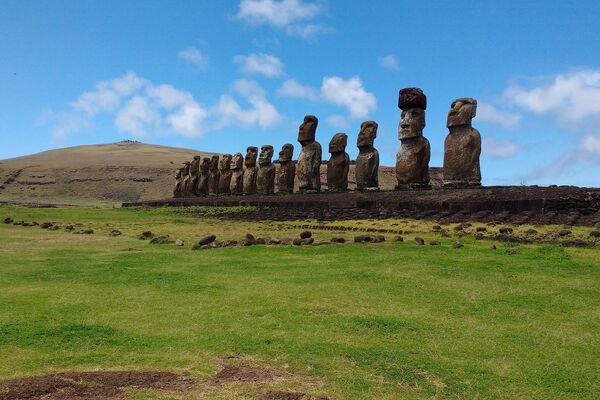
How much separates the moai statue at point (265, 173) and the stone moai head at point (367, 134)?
7.66 meters

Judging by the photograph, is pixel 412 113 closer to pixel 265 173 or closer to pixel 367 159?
pixel 367 159

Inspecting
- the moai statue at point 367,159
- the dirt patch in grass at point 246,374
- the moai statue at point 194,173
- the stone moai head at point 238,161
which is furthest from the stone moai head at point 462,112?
the moai statue at point 194,173

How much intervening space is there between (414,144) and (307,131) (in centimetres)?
689

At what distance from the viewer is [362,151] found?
21625mm

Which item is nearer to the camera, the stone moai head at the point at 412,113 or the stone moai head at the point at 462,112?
the stone moai head at the point at 462,112

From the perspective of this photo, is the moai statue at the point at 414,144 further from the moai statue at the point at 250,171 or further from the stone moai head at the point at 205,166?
the stone moai head at the point at 205,166

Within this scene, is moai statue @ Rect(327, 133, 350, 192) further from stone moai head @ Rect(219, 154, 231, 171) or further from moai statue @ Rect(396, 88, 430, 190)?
stone moai head @ Rect(219, 154, 231, 171)

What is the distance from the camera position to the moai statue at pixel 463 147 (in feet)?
55.8

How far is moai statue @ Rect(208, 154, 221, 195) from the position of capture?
3500cm

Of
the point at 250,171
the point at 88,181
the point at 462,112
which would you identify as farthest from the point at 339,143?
the point at 88,181

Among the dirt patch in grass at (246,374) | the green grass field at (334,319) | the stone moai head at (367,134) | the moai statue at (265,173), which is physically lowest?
Answer: the dirt patch in grass at (246,374)

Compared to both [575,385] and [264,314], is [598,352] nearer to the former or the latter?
[575,385]

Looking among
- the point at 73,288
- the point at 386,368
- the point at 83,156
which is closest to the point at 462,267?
the point at 386,368

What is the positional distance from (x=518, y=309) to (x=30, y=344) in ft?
14.1
